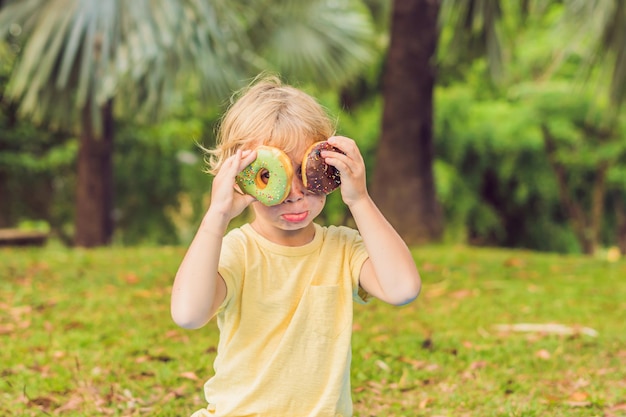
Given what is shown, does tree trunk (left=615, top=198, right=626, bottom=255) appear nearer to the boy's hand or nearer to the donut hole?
the boy's hand

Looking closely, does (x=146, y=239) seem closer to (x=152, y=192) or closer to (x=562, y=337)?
(x=152, y=192)

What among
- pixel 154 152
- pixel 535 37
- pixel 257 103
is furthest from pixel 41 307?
pixel 535 37

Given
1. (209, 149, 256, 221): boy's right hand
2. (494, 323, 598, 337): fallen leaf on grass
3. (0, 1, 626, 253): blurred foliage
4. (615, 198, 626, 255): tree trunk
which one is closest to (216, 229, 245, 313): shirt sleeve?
(209, 149, 256, 221): boy's right hand

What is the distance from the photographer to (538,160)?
15.2m

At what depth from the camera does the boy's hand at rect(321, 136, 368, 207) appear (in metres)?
1.97

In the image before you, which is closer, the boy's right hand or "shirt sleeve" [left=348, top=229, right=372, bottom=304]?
the boy's right hand

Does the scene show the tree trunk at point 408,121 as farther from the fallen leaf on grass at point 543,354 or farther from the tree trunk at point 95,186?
the fallen leaf on grass at point 543,354

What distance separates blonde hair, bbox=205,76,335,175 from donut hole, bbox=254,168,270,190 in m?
0.10

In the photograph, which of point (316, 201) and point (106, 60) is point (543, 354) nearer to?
point (316, 201)

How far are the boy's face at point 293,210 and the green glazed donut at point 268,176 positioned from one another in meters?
0.05

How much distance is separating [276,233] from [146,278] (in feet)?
14.2

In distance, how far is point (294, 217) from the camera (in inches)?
82.0

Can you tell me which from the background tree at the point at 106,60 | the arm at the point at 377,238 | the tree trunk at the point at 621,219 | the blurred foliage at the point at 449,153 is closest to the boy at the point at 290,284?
the arm at the point at 377,238

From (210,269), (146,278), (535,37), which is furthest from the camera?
(535,37)
